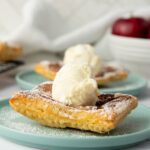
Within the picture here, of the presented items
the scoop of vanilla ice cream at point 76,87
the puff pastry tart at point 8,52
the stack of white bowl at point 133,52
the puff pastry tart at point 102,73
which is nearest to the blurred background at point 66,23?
the stack of white bowl at point 133,52

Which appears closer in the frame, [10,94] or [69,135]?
[69,135]

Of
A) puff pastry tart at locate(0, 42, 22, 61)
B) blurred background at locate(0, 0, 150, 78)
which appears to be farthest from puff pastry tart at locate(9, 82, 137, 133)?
blurred background at locate(0, 0, 150, 78)

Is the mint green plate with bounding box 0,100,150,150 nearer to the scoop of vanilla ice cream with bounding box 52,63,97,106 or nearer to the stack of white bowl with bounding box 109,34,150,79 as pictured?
the scoop of vanilla ice cream with bounding box 52,63,97,106

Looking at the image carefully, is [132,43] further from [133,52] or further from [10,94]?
[10,94]

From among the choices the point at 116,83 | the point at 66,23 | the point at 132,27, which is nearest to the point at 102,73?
the point at 116,83

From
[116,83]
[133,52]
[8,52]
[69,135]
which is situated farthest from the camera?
[133,52]

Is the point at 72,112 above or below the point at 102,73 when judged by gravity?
above

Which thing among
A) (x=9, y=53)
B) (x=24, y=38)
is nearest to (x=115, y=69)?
(x=9, y=53)
